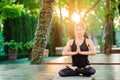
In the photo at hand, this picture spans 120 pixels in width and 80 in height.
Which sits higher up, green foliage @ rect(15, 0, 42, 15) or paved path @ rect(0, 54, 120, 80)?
green foliage @ rect(15, 0, 42, 15)

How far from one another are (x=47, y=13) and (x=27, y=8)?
2443 cm

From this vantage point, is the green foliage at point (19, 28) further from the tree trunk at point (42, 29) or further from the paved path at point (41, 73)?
the paved path at point (41, 73)

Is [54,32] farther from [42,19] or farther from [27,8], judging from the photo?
[42,19]

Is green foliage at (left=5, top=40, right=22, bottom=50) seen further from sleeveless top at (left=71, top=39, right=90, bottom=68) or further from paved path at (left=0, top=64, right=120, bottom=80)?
sleeveless top at (left=71, top=39, right=90, bottom=68)

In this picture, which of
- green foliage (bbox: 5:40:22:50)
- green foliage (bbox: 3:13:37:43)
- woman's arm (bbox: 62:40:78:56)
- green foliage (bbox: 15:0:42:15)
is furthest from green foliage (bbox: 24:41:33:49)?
woman's arm (bbox: 62:40:78:56)

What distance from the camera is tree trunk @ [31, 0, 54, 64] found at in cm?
1469

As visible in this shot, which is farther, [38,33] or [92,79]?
[38,33]

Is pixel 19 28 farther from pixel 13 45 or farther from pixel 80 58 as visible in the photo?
pixel 80 58

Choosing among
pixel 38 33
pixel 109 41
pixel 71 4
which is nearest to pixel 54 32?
pixel 71 4

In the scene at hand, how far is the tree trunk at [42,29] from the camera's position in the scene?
14.7 meters

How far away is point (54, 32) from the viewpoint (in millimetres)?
30906

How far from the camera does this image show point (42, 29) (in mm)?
14836

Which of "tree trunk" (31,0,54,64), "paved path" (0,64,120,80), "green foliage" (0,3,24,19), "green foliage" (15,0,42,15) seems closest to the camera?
"paved path" (0,64,120,80)

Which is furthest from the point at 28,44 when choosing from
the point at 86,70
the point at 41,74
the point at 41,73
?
the point at 86,70
